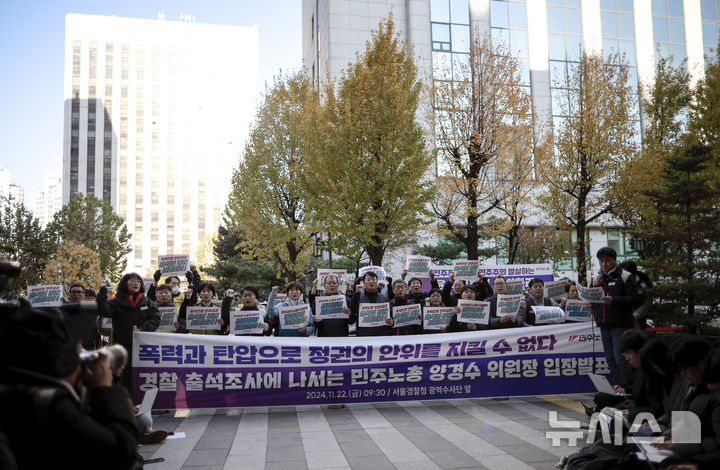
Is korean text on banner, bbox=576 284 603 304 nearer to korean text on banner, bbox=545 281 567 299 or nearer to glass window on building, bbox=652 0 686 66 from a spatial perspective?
korean text on banner, bbox=545 281 567 299

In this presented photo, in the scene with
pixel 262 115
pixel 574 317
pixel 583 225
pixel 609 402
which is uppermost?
pixel 262 115

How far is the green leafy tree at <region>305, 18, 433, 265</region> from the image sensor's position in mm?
17078

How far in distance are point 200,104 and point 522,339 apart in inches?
5134

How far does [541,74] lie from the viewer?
3981 cm

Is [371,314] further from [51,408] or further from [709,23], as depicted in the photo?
[709,23]

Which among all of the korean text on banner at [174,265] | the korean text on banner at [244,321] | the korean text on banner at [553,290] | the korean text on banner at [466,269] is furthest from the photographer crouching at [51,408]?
the korean text on banner at [466,269]

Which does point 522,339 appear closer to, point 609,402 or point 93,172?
point 609,402

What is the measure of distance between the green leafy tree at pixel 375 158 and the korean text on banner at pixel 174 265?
21.3ft

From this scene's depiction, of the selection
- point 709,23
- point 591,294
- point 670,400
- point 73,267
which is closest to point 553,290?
point 591,294

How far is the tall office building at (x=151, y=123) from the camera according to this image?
116500mm

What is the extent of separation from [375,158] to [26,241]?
84.6ft

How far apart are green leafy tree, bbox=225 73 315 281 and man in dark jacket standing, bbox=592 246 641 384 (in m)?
17.8

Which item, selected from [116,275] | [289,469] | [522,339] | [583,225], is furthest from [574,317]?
[116,275]

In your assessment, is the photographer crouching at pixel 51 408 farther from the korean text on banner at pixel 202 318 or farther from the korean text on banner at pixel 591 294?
the korean text on banner at pixel 591 294
